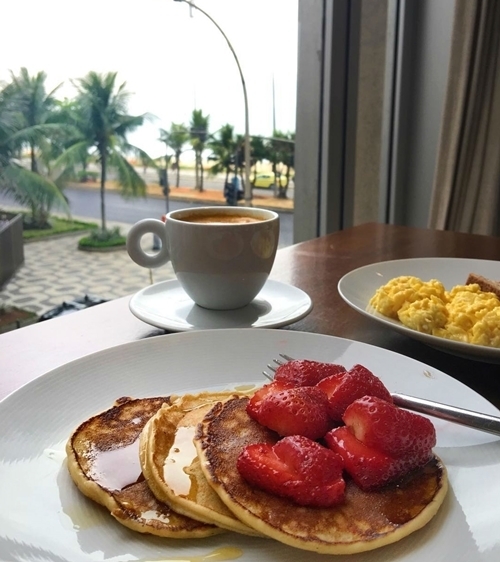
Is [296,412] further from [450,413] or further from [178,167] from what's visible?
[178,167]

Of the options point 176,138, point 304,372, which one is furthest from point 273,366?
point 176,138

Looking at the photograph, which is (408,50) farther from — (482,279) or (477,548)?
(477,548)

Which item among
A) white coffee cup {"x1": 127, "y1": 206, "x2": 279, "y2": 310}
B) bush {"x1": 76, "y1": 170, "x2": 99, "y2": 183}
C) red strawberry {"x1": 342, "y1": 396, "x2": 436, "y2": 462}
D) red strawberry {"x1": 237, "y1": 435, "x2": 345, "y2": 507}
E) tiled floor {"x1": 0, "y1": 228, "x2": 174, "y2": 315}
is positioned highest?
bush {"x1": 76, "y1": 170, "x2": 99, "y2": 183}

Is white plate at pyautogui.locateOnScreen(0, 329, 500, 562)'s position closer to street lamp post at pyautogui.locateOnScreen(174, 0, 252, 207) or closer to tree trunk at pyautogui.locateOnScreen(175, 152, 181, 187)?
tree trunk at pyautogui.locateOnScreen(175, 152, 181, 187)

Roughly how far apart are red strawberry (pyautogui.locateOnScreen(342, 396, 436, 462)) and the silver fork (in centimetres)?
6

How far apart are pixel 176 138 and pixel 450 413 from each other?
191 centimetres

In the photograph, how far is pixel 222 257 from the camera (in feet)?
3.36

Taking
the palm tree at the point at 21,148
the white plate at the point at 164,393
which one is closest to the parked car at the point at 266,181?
the palm tree at the point at 21,148

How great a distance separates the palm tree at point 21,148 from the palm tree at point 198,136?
0.60 meters

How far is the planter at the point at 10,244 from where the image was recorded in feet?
6.16

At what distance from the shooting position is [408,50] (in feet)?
11.2

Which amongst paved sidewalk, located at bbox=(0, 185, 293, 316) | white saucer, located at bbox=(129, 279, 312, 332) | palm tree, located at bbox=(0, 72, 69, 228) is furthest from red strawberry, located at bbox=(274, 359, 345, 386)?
paved sidewalk, located at bbox=(0, 185, 293, 316)

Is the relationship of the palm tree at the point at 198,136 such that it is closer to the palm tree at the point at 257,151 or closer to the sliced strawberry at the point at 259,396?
the palm tree at the point at 257,151

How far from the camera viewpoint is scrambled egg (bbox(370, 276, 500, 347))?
0.86 metres
